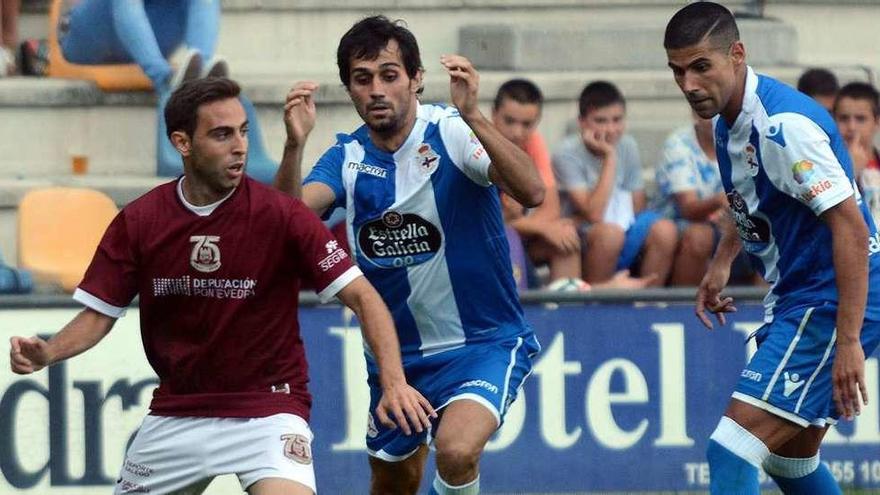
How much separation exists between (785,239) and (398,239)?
4.59 feet

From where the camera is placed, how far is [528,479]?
30.1 ft

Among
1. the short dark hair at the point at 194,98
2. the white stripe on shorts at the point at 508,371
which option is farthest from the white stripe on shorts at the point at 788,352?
the short dark hair at the point at 194,98

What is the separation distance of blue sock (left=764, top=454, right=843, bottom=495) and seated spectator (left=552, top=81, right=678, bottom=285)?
2.96 m

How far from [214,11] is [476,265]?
4.44 meters

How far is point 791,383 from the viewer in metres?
6.65

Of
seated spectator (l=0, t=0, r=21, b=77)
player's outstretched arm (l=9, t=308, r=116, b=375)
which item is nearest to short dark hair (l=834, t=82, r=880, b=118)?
seated spectator (l=0, t=0, r=21, b=77)

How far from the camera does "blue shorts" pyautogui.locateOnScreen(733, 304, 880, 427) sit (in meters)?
6.65

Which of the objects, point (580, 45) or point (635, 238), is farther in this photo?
point (580, 45)

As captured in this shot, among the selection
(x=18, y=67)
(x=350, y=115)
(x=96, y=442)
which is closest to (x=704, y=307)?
(x=96, y=442)

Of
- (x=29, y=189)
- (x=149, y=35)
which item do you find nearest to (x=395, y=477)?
(x=29, y=189)

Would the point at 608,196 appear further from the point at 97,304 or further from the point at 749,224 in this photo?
the point at 97,304

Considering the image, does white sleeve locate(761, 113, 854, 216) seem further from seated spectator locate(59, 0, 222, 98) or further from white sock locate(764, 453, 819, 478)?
seated spectator locate(59, 0, 222, 98)

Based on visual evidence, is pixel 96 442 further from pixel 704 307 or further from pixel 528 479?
pixel 704 307

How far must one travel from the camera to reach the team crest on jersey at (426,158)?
23.2 ft
